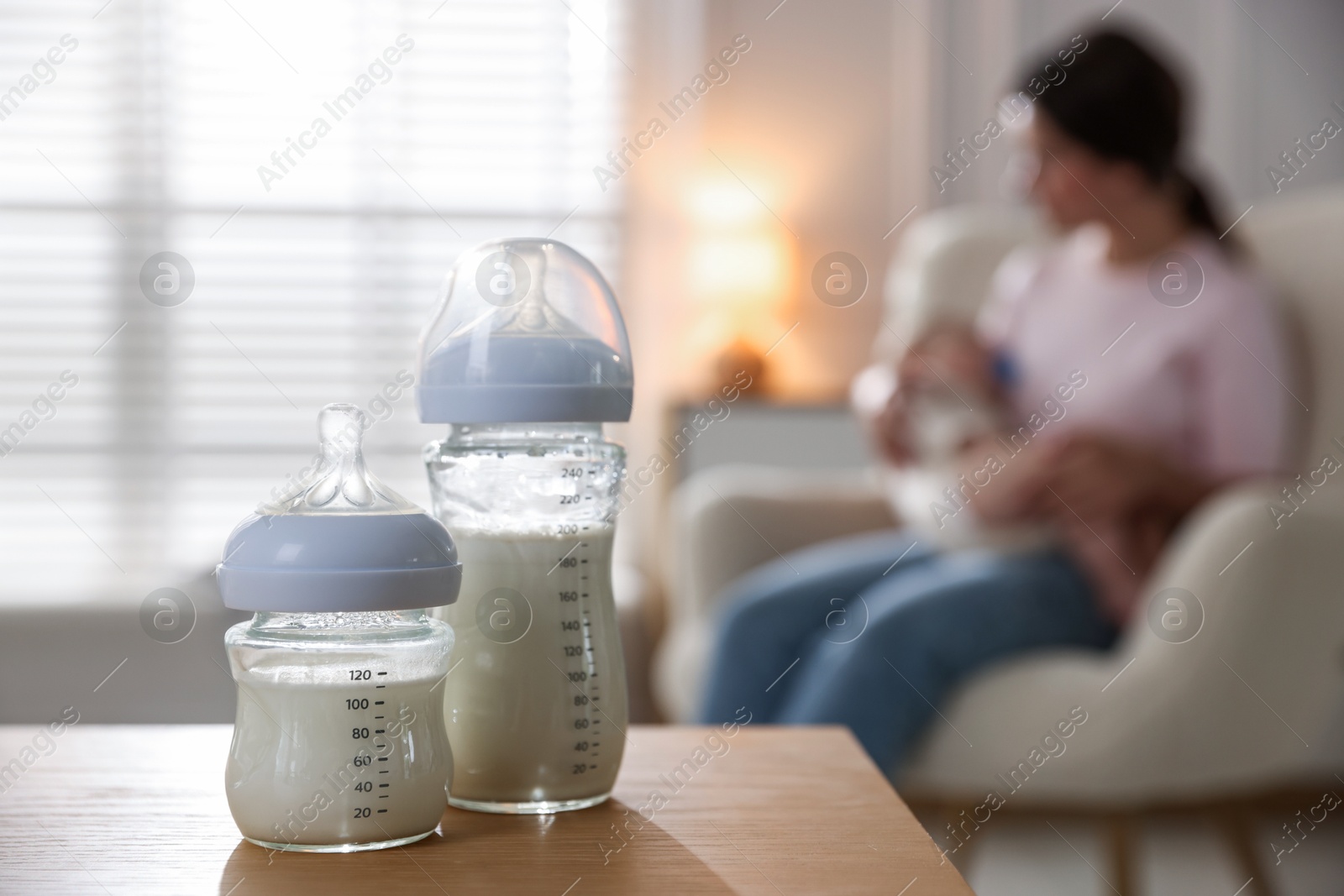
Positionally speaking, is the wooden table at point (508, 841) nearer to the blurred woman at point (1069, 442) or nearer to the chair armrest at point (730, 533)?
the blurred woman at point (1069, 442)

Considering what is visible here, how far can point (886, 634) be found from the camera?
135 cm

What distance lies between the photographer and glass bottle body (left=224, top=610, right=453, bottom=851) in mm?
525

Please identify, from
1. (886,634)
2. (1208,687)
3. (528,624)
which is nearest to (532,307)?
(528,624)

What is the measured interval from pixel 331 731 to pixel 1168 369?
1249 millimetres

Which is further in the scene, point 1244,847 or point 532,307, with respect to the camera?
point 1244,847

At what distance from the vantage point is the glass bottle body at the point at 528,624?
1.96ft

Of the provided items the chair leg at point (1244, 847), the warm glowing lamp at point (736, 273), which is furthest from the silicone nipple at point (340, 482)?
the warm glowing lamp at point (736, 273)

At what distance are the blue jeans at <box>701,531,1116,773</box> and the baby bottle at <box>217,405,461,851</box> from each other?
0.86 meters

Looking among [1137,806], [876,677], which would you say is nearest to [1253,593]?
[1137,806]

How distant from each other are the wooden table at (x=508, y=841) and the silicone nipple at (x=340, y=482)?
0.48ft

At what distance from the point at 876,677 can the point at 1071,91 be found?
792 mm

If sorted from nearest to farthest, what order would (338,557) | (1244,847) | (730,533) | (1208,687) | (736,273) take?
(338,557), (1208,687), (1244,847), (730,533), (736,273)

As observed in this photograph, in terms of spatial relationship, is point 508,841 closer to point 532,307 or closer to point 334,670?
point 334,670

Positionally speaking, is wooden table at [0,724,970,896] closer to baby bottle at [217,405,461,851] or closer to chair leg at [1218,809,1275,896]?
baby bottle at [217,405,461,851]
